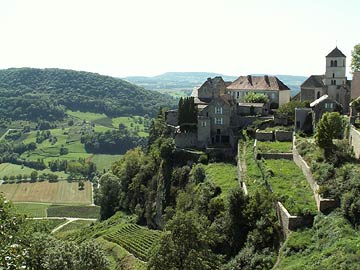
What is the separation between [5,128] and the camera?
7682 inches

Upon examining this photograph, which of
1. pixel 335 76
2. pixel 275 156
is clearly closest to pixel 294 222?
pixel 275 156

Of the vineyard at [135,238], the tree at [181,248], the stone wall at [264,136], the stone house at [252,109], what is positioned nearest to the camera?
the tree at [181,248]

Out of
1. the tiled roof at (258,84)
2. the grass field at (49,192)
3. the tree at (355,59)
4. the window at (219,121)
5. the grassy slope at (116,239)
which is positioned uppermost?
the tree at (355,59)

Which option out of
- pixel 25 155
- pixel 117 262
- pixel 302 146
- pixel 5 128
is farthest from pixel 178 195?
pixel 5 128

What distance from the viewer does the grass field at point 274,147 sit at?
48562mm

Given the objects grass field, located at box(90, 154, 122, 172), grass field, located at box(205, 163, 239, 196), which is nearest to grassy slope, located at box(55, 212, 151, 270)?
grass field, located at box(205, 163, 239, 196)

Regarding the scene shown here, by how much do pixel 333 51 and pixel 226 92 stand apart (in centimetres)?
1682

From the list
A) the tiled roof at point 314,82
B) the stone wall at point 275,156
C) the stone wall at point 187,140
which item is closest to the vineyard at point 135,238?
the stone wall at point 187,140

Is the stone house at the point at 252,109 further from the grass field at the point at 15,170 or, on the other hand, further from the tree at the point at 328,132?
the grass field at the point at 15,170

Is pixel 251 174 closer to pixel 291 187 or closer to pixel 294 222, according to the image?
pixel 291 187

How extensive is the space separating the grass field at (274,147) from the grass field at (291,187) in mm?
2560

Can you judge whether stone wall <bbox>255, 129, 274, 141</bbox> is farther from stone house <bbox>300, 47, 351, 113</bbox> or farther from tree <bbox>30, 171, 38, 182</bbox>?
tree <bbox>30, 171, 38, 182</bbox>

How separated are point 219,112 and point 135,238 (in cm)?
1897

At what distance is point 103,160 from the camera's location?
15950 centimetres
